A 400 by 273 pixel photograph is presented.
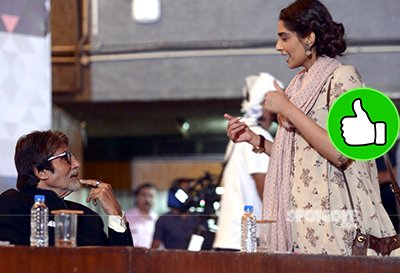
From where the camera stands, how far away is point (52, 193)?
4.07 meters

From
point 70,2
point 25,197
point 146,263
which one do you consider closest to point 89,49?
point 70,2

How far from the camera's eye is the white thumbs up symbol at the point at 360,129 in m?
3.84

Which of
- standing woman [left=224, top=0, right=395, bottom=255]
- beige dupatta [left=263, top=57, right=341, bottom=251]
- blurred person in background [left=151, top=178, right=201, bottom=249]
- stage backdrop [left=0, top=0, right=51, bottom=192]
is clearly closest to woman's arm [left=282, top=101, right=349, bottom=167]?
standing woman [left=224, top=0, right=395, bottom=255]

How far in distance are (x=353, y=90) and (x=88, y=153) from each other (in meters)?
8.10

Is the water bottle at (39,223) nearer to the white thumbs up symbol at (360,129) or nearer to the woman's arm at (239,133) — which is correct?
the woman's arm at (239,133)

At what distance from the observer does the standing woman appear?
12.7 feet

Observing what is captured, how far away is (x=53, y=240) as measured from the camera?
356 cm

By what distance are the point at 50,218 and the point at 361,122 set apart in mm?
1052

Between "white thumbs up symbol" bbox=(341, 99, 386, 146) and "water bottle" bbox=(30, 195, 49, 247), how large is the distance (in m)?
0.99

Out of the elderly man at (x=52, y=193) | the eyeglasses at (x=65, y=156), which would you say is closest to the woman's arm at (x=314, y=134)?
the elderly man at (x=52, y=193)

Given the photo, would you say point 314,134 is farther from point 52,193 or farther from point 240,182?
point 240,182

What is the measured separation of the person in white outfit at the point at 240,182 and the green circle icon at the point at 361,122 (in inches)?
62.4

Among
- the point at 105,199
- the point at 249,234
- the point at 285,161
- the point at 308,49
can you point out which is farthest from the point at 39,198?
the point at 308,49

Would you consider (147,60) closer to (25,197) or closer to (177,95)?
(177,95)
